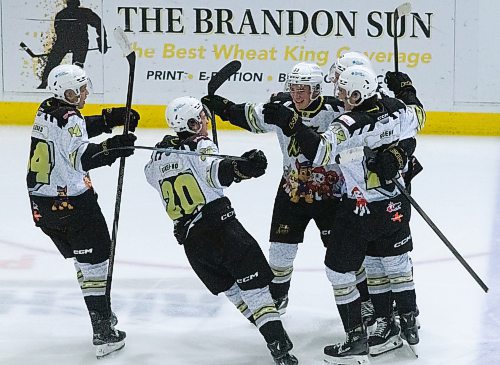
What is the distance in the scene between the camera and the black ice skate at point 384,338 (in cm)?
458

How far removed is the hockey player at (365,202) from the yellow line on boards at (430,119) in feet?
16.4

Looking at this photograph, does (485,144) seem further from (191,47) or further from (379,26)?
(191,47)

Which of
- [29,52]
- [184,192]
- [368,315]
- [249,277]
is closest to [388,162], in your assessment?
[249,277]

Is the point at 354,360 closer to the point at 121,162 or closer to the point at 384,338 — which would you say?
the point at 384,338

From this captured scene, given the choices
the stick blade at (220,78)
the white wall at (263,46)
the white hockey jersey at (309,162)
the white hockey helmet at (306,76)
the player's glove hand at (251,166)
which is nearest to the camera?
the player's glove hand at (251,166)

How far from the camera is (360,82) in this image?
13.9ft

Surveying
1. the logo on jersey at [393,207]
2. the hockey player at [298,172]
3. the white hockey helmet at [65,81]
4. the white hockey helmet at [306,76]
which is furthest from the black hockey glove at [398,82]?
the white hockey helmet at [65,81]

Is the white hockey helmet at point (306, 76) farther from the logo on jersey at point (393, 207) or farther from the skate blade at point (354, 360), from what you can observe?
the skate blade at point (354, 360)

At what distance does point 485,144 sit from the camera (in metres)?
9.04

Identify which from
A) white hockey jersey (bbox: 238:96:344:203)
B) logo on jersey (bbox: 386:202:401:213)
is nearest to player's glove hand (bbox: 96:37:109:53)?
white hockey jersey (bbox: 238:96:344:203)

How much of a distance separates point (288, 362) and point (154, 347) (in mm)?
649

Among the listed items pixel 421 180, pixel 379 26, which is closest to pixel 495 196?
pixel 421 180

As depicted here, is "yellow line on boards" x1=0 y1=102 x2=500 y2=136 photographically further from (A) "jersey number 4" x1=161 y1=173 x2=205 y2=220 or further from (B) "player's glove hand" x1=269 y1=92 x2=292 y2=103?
(A) "jersey number 4" x1=161 y1=173 x2=205 y2=220

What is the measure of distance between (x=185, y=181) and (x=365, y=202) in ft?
2.37
